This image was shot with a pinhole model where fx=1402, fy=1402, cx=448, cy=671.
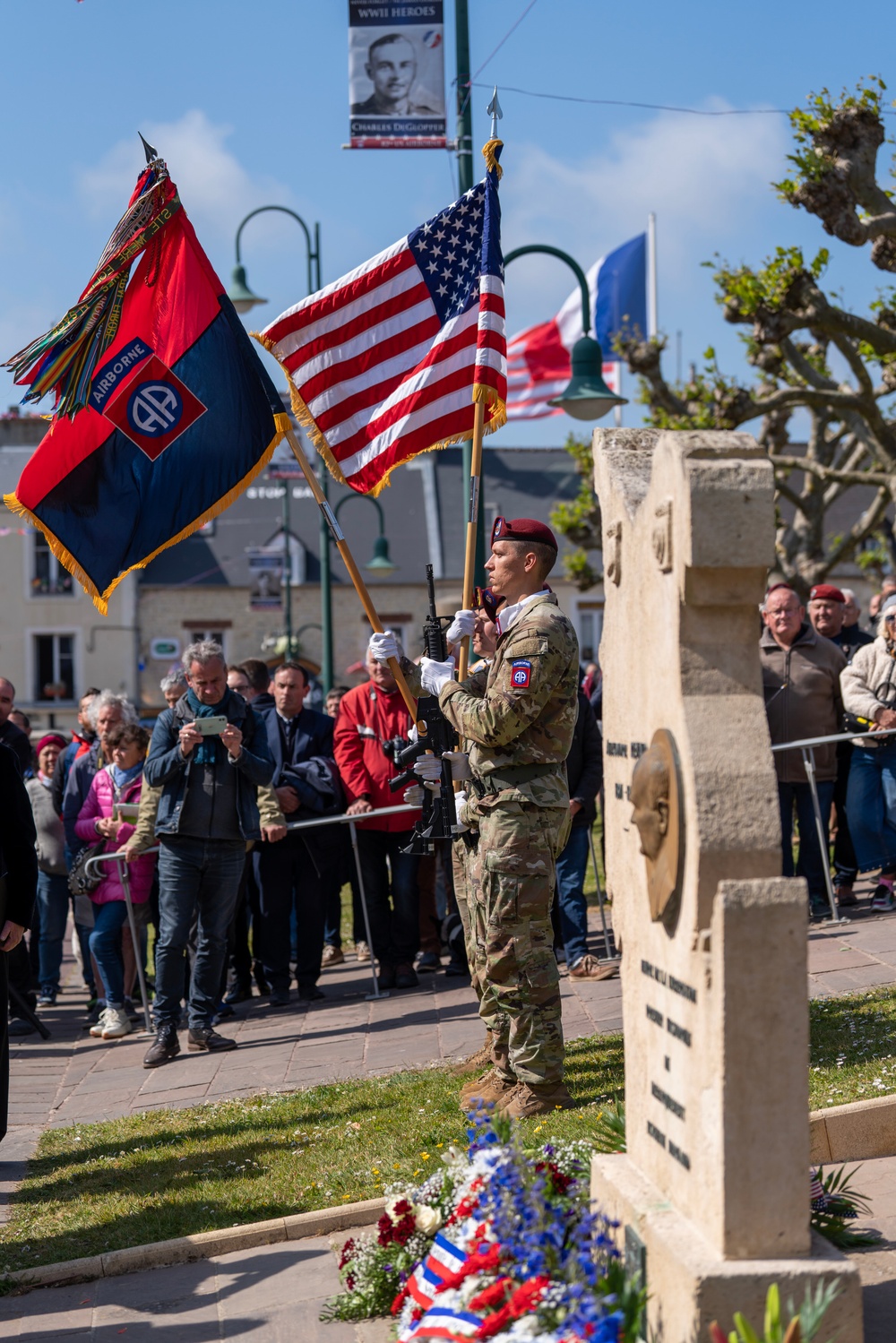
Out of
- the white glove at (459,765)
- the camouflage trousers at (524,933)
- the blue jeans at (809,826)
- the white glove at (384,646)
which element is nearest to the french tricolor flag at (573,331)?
the blue jeans at (809,826)

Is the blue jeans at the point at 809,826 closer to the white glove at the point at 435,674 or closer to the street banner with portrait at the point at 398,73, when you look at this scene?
the white glove at the point at 435,674

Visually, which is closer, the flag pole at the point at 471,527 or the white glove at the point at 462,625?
the white glove at the point at 462,625

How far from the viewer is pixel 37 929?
10.7 m

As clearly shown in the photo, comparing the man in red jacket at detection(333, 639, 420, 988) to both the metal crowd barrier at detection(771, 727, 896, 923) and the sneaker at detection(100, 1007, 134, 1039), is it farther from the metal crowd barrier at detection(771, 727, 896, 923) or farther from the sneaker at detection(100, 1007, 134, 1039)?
the metal crowd barrier at detection(771, 727, 896, 923)

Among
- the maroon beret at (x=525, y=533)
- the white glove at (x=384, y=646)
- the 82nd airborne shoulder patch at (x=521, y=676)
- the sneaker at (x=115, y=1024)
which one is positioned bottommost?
the sneaker at (x=115, y=1024)

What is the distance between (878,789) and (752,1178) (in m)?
6.56

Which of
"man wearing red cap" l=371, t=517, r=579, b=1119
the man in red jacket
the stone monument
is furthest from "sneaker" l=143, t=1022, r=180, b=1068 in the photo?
the stone monument

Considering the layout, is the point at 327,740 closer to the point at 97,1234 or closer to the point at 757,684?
the point at 97,1234

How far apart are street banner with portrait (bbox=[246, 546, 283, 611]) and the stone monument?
41542 millimetres

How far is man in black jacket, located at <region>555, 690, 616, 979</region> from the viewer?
881cm

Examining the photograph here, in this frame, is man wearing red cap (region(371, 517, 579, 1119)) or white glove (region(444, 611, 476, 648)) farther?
white glove (region(444, 611, 476, 648))

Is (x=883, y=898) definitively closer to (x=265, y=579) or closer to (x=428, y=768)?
(x=428, y=768)

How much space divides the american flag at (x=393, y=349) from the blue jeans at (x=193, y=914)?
2.39m

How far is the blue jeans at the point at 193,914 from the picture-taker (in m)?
8.04
